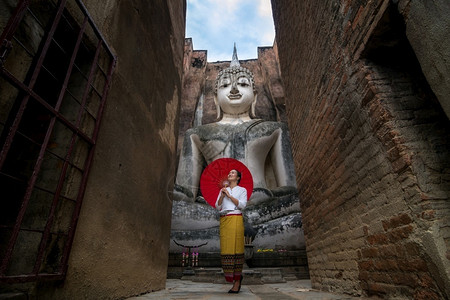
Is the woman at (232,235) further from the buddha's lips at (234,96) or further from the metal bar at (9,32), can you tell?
the buddha's lips at (234,96)

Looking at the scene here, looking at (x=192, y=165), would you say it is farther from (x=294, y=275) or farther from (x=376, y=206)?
(x=376, y=206)

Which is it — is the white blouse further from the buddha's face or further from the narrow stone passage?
the buddha's face

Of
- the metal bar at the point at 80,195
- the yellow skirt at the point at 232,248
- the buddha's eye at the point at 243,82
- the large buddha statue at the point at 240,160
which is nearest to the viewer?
the metal bar at the point at 80,195

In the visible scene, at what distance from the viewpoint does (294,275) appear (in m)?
4.79

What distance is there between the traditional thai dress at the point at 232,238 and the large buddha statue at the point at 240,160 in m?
2.83

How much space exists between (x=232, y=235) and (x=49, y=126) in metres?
1.91

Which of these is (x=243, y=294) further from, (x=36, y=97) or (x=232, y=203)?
(x=36, y=97)

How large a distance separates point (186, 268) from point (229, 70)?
6682 millimetres

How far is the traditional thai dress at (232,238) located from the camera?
9.13 feet

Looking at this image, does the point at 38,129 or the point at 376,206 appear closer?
the point at 38,129

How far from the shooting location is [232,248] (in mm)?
2789

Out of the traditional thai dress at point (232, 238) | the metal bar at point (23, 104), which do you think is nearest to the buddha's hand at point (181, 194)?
the traditional thai dress at point (232, 238)

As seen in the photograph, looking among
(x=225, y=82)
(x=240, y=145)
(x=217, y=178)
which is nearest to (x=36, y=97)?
(x=217, y=178)

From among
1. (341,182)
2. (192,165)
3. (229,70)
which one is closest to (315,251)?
(341,182)
